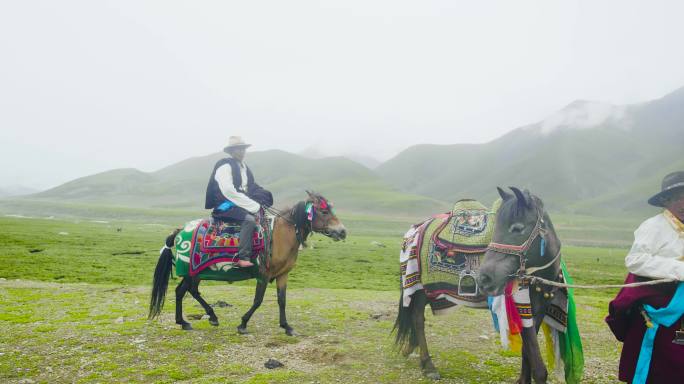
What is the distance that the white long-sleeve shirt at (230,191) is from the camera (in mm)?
7574

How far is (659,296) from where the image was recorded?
376 cm

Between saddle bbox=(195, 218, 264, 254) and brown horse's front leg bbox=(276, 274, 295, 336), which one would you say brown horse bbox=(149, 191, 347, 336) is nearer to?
brown horse's front leg bbox=(276, 274, 295, 336)

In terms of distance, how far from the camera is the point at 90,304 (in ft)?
31.6

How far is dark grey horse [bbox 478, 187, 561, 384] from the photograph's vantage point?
4316 millimetres

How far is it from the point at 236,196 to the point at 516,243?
16.4 feet

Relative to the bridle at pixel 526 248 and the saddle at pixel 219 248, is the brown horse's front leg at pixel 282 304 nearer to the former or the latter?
the saddle at pixel 219 248

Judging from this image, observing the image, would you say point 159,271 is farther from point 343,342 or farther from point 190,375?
point 343,342

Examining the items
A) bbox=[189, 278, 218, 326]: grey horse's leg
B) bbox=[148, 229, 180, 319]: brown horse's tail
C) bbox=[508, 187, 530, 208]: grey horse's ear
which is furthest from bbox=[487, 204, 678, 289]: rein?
bbox=[148, 229, 180, 319]: brown horse's tail

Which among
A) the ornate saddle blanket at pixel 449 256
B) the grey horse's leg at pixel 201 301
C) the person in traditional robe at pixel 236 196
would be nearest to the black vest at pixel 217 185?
the person in traditional robe at pixel 236 196

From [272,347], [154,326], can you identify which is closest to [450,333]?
[272,347]

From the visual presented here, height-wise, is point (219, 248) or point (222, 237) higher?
point (222, 237)

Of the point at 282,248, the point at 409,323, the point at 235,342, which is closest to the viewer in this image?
the point at 409,323

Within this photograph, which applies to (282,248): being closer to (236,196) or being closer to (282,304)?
(282,304)

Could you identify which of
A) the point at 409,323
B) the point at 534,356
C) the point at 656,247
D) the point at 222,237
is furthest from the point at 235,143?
the point at 656,247
